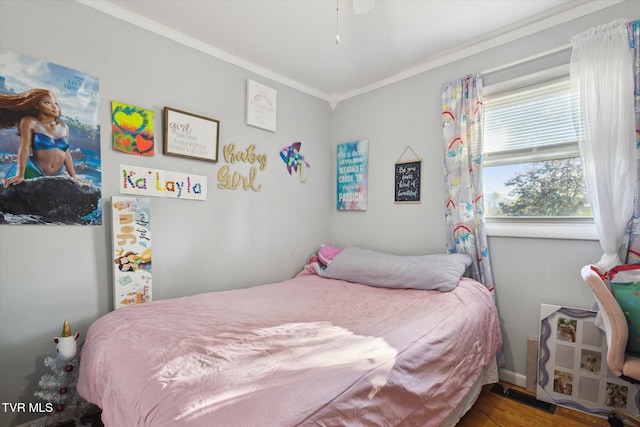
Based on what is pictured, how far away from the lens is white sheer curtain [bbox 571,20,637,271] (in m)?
1.61

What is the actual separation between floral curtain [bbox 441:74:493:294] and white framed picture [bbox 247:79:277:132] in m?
1.46

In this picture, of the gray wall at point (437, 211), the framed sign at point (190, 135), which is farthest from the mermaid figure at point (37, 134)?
the gray wall at point (437, 211)

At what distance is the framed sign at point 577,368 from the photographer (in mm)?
1672

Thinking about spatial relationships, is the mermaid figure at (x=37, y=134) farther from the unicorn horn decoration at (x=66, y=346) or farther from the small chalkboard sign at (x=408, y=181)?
the small chalkboard sign at (x=408, y=181)

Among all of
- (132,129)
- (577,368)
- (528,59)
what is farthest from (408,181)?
(132,129)

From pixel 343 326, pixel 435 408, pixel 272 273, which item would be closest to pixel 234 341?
pixel 343 326

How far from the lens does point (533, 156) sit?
209cm

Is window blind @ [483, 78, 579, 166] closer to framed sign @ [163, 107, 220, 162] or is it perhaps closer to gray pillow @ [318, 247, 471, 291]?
gray pillow @ [318, 247, 471, 291]

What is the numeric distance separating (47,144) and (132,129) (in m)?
0.44

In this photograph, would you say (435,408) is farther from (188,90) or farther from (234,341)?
(188,90)

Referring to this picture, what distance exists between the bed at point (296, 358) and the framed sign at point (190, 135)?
1044 mm

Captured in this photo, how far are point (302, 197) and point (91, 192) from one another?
66.7 inches

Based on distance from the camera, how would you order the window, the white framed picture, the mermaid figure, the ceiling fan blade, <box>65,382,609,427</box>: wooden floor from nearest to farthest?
1. the ceiling fan blade
2. the mermaid figure
3. <box>65,382,609,427</box>: wooden floor
4. the window
5. the white framed picture

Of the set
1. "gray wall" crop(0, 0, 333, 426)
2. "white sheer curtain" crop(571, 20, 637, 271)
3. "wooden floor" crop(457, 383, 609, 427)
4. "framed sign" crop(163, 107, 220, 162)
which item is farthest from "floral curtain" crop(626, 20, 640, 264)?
"framed sign" crop(163, 107, 220, 162)
